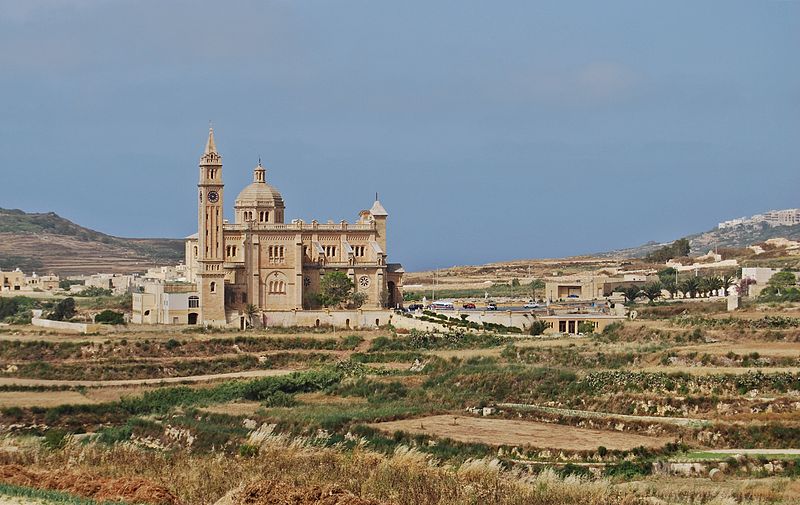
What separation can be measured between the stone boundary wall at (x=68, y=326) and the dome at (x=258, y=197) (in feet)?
35.8

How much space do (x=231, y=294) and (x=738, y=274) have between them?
40597 millimetres

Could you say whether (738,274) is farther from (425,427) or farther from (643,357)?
(425,427)

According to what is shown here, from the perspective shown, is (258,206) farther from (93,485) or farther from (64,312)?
(93,485)

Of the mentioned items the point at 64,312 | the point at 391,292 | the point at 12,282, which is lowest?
the point at 64,312

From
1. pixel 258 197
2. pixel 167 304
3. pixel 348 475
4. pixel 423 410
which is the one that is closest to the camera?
pixel 348 475

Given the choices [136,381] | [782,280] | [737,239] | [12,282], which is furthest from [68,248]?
[136,381]

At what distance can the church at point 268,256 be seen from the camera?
6700 centimetres

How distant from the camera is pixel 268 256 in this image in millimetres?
69312

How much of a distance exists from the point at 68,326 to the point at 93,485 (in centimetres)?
4365

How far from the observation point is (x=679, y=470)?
32.1 meters

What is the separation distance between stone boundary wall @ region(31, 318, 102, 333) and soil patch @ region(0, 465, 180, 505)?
38746 mm

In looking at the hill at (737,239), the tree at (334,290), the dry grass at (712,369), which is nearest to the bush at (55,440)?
the dry grass at (712,369)

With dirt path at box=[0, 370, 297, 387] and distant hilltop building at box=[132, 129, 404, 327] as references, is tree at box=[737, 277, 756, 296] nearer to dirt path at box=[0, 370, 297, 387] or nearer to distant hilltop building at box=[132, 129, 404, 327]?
distant hilltop building at box=[132, 129, 404, 327]

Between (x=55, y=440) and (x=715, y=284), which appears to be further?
(x=715, y=284)
